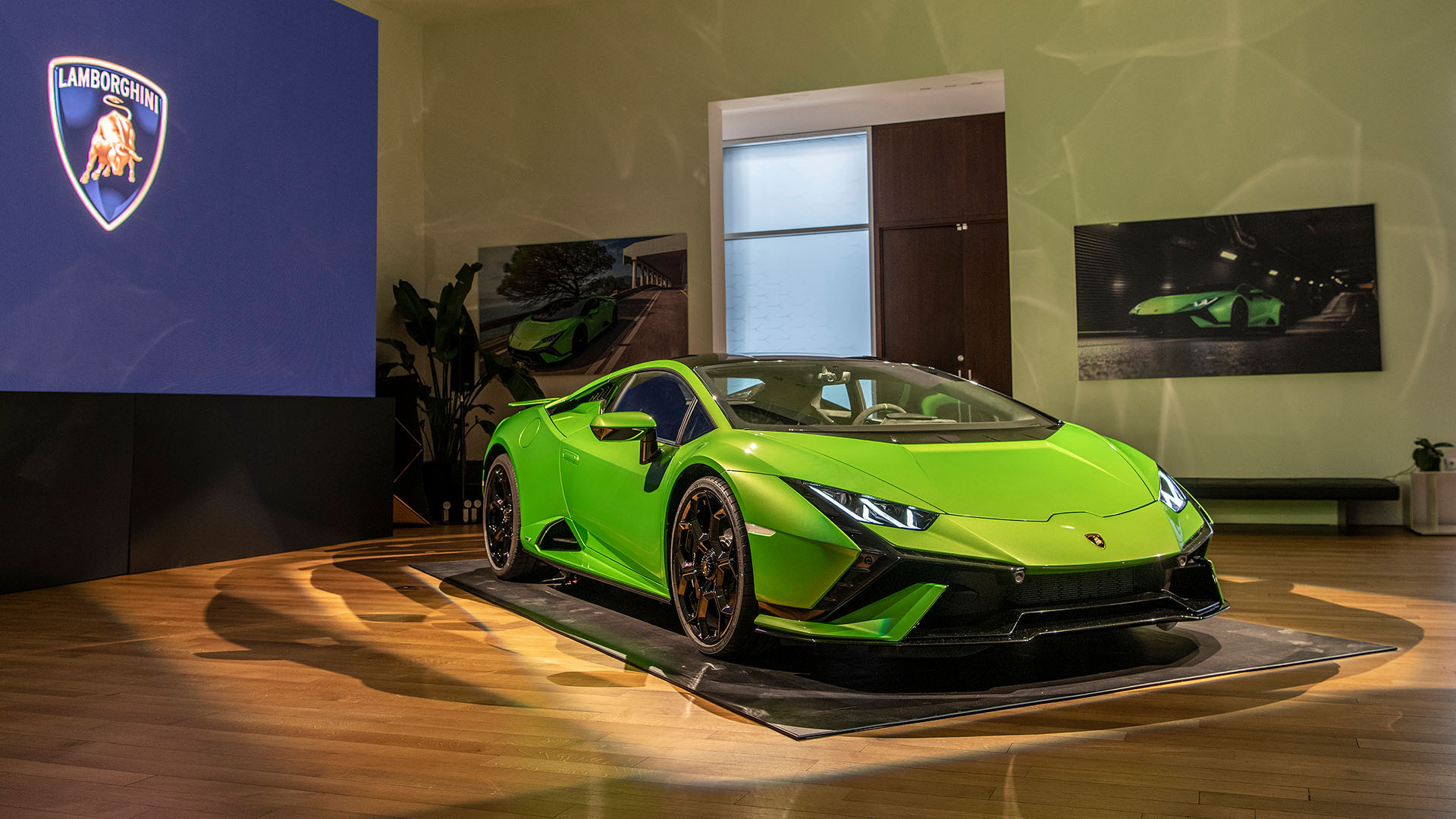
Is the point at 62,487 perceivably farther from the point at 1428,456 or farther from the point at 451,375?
the point at 1428,456

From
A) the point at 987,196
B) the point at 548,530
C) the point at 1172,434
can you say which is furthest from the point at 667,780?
the point at 987,196

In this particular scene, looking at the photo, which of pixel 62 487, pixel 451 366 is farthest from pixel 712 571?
pixel 451 366

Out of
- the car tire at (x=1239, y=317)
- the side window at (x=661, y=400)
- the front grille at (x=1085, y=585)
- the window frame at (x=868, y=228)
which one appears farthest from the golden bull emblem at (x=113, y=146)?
the car tire at (x=1239, y=317)

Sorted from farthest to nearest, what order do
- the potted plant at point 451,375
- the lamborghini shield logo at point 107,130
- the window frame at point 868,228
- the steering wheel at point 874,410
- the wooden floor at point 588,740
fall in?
1. the window frame at point 868,228
2. the potted plant at point 451,375
3. the lamborghini shield logo at point 107,130
4. the steering wheel at point 874,410
5. the wooden floor at point 588,740

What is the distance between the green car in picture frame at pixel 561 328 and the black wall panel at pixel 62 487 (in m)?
3.65

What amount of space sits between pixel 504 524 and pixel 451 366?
160 inches

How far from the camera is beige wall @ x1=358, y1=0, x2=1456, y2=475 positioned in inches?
263

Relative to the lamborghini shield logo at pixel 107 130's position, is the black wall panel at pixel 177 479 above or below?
below

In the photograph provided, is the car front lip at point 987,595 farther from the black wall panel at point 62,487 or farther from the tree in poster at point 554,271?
the tree in poster at point 554,271

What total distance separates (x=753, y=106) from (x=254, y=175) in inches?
147

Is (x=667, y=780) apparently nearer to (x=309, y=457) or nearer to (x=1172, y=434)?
(x=309, y=457)

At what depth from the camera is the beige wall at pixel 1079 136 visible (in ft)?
21.9

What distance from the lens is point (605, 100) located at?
8414 millimetres

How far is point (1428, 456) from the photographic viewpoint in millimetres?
6387
